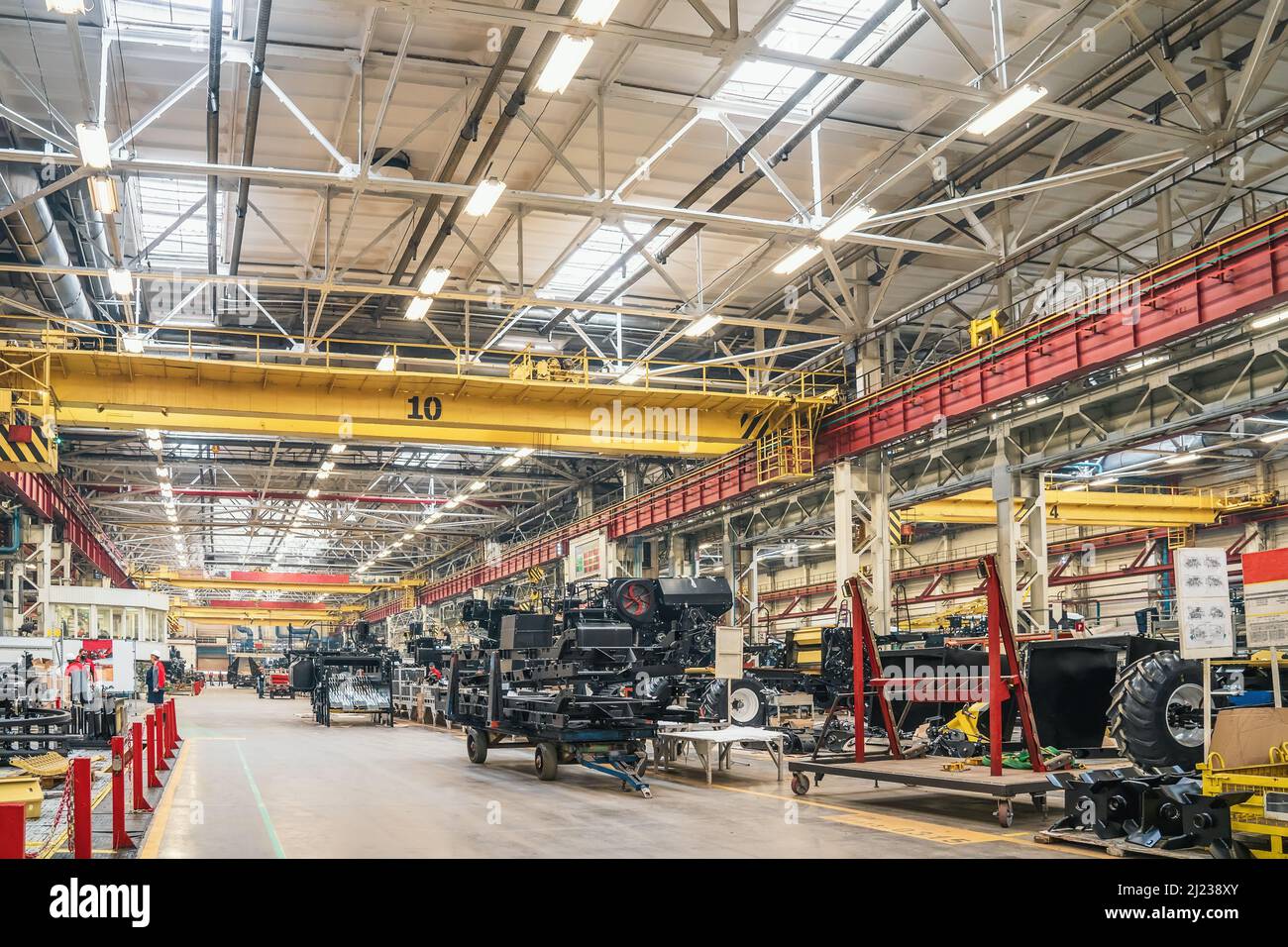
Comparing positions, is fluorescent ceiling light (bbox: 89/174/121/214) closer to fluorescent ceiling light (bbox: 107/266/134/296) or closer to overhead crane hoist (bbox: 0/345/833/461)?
fluorescent ceiling light (bbox: 107/266/134/296)

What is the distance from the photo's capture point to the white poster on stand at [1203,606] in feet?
26.5

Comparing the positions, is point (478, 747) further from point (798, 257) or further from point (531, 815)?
point (798, 257)

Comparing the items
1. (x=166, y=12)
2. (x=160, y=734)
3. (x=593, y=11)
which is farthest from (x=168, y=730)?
(x=593, y=11)

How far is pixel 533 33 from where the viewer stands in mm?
14852

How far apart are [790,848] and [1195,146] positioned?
40.8ft

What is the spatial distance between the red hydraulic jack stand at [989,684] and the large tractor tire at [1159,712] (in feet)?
2.59

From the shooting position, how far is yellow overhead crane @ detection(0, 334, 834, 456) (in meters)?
19.0

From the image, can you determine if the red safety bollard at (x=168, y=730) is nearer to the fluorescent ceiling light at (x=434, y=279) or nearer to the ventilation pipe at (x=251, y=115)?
the fluorescent ceiling light at (x=434, y=279)

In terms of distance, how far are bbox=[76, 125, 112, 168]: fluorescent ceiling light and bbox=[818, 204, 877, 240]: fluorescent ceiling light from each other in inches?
369

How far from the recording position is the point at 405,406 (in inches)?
820

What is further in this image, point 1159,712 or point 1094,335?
point 1094,335

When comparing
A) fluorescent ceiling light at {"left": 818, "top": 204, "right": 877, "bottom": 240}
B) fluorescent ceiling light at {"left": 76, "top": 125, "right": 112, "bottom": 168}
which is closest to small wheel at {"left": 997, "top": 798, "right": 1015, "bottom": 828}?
fluorescent ceiling light at {"left": 818, "top": 204, "right": 877, "bottom": 240}

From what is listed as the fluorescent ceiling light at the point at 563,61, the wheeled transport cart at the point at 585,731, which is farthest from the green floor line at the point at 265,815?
the fluorescent ceiling light at the point at 563,61

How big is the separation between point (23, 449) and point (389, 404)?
6.10 m
